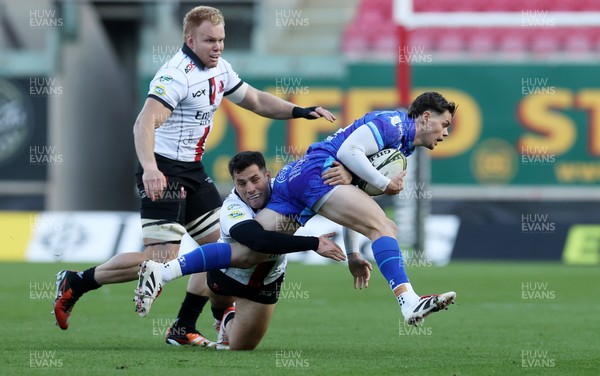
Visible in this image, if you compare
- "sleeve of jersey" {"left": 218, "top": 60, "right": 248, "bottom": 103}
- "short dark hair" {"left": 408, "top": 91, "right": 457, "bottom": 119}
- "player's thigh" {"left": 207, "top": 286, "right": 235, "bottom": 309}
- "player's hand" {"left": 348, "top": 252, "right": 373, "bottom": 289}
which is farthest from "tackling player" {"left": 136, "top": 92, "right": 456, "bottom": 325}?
"sleeve of jersey" {"left": 218, "top": 60, "right": 248, "bottom": 103}

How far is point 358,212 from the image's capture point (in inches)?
276

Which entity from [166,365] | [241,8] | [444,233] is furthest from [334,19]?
[166,365]

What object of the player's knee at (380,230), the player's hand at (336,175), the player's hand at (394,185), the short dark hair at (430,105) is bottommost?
the player's knee at (380,230)

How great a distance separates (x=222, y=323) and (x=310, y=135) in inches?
443

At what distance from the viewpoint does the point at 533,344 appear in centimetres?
774

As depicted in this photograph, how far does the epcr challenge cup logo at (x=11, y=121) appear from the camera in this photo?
19484mm

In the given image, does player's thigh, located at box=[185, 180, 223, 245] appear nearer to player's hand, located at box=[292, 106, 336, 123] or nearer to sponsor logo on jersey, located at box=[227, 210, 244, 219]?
sponsor logo on jersey, located at box=[227, 210, 244, 219]

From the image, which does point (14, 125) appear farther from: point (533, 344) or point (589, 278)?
point (533, 344)

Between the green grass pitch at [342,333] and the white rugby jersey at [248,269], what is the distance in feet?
1.54

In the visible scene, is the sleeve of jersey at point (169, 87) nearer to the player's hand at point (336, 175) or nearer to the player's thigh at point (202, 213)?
the player's thigh at point (202, 213)

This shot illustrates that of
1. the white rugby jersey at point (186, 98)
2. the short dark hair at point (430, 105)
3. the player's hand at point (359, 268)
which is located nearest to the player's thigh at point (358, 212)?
the player's hand at point (359, 268)

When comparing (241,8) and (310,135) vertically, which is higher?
(241,8)

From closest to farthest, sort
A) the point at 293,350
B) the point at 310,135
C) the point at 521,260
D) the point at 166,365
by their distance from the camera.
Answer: the point at 166,365, the point at 293,350, the point at 521,260, the point at 310,135

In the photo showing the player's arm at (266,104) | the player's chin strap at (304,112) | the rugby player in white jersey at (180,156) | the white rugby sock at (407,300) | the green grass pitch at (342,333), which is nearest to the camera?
the green grass pitch at (342,333)
